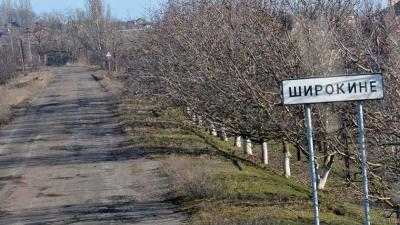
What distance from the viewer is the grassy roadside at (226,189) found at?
513 inches

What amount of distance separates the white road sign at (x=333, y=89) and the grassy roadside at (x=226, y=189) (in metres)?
4.08

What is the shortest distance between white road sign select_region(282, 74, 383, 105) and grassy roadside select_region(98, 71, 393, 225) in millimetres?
4080

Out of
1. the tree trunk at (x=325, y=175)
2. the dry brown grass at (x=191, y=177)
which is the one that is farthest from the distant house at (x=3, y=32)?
the tree trunk at (x=325, y=175)

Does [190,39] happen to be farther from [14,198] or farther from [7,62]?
[7,62]

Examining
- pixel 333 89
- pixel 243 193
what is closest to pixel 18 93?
pixel 243 193

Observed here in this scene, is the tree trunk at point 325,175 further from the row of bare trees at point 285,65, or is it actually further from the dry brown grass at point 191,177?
the dry brown grass at point 191,177

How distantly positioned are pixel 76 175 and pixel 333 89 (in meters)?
13.6

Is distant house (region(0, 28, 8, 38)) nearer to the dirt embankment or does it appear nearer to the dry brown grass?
the dirt embankment

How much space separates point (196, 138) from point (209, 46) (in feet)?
32.1

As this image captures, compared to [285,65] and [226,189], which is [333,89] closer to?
[285,65]

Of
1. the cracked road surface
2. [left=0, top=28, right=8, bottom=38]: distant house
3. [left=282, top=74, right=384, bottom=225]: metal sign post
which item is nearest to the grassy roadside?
the cracked road surface

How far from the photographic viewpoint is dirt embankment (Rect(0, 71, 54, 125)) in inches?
1639

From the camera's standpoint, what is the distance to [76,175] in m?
20.4

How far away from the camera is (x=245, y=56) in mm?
15617
